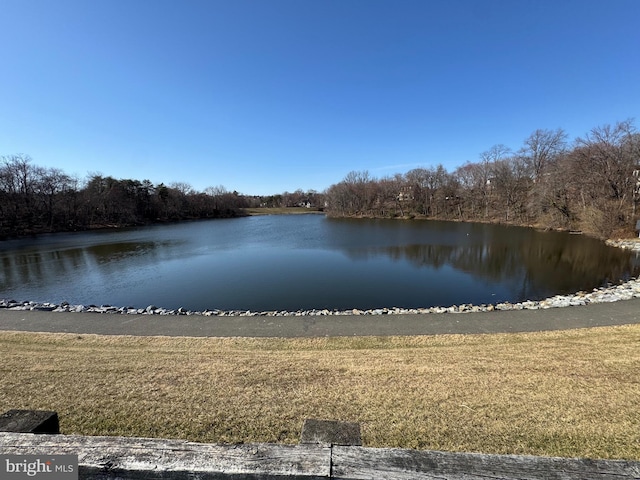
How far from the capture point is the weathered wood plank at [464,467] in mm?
1388

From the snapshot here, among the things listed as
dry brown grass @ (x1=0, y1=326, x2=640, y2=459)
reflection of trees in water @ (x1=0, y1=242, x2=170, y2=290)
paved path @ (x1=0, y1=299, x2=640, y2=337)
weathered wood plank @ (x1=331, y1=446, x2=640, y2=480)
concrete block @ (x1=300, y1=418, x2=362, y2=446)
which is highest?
weathered wood plank @ (x1=331, y1=446, x2=640, y2=480)

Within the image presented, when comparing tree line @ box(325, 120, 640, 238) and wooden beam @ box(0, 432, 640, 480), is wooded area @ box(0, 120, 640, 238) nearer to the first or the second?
tree line @ box(325, 120, 640, 238)

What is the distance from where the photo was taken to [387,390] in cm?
480

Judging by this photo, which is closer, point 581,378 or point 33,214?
point 581,378

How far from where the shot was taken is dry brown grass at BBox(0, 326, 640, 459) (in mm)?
3604

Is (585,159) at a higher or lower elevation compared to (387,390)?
higher

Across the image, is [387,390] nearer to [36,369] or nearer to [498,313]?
[36,369]

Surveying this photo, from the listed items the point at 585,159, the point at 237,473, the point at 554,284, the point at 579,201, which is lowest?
the point at 554,284

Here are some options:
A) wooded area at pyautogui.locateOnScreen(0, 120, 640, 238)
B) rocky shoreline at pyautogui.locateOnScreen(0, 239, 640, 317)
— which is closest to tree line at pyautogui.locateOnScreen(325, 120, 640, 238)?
wooded area at pyautogui.locateOnScreen(0, 120, 640, 238)

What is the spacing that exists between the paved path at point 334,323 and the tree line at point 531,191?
1111 inches

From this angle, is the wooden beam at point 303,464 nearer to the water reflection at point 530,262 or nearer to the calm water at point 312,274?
the calm water at point 312,274

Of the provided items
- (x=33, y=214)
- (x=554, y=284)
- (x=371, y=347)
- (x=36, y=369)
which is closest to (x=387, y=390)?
(x=371, y=347)

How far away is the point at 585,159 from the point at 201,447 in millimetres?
47476

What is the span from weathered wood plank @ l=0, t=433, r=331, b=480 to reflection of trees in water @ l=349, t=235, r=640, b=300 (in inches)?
638
